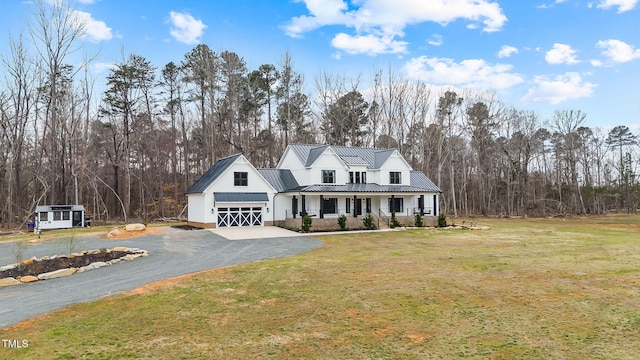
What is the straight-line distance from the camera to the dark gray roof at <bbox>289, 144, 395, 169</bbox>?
3086 cm

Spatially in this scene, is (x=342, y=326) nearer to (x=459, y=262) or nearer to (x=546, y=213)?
(x=459, y=262)

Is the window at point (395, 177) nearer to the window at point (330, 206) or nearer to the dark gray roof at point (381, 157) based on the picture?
the dark gray roof at point (381, 157)

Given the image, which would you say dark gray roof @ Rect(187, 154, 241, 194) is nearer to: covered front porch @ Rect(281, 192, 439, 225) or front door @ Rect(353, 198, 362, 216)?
covered front porch @ Rect(281, 192, 439, 225)

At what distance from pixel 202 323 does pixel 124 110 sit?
36.5 meters

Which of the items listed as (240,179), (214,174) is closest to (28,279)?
(240,179)

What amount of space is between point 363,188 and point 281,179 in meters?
6.86

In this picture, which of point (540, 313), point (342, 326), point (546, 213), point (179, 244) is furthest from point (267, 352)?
point (546, 213)

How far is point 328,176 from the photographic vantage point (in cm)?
3011

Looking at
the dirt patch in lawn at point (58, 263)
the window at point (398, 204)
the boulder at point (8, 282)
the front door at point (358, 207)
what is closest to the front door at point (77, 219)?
the dirt patch in lawn at point (58, 263)

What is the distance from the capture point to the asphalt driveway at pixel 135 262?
914 cm

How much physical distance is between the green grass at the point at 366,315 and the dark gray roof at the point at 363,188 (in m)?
15.3

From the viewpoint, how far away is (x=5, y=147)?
34625mm

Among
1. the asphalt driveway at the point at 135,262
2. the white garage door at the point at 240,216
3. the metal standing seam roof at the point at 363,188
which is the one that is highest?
the metal standing seam roof at the point at 363,188

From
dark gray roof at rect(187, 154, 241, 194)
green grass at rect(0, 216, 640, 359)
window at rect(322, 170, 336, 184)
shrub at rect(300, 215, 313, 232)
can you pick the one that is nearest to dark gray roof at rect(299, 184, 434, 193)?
window at rect(322, 170, 336, 184)
